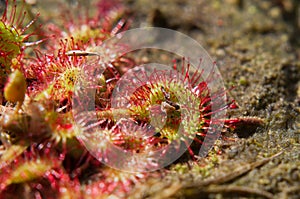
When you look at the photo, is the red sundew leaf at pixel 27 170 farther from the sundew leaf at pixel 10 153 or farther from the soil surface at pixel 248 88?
the soil surface at pixel 248 88

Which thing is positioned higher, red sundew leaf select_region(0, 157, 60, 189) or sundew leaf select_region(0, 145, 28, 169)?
sundew leaf select_region(0, 145, 28, 169)

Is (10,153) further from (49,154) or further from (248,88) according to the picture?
(248,88)

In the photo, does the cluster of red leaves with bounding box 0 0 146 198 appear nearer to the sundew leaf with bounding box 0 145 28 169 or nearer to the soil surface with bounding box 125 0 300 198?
the sundew leaf with bounding box 0 145 28 169

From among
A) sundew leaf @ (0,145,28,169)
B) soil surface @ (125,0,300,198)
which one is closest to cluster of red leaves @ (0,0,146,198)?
sundew leaf @ (0,145,28,169)

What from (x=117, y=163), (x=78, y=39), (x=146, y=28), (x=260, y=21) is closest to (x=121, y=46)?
(x=78, y=39)

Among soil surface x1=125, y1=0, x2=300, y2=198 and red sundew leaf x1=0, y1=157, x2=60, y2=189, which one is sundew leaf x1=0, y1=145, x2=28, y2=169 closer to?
red sundew leaf x1=0, y1=157, x2=60, y2=189

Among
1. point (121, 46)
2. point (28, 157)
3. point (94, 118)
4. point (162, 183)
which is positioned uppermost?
point (121, 46)

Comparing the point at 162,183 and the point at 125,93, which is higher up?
the point at 125,93

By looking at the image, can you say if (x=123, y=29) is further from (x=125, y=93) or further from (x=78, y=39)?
(x=125, y=93)

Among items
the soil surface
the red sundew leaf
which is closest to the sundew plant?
the red sundew leaf

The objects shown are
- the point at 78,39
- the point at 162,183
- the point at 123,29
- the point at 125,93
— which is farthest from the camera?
the point at 123,29

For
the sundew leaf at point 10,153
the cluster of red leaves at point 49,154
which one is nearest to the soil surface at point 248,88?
the cluster of red leaves at point 49,154
